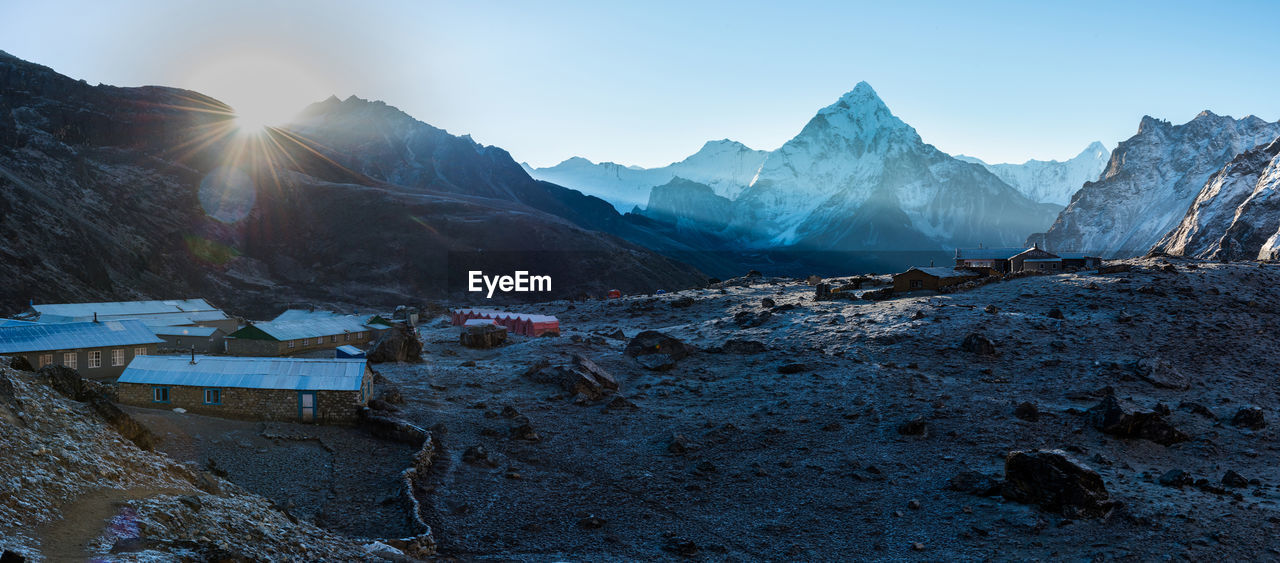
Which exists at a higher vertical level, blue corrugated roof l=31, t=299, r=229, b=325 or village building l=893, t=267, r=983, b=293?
village building l=893, t=267, r=983, b=293

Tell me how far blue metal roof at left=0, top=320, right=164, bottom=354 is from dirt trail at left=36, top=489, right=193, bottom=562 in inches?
1039

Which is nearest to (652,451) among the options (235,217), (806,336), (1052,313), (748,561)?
(748,561)

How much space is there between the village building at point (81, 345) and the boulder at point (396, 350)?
1302 cm

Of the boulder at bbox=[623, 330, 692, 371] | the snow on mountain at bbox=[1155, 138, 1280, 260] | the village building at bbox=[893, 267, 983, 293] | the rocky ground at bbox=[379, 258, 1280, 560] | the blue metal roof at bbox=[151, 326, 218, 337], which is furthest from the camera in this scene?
the snow on mountain at bbox=[1155, 138, 1280, 260]

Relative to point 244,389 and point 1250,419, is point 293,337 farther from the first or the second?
point 1250,419

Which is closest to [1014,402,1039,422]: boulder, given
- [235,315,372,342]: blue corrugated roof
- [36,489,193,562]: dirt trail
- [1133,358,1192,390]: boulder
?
[1133,358,1192,390]: boulder

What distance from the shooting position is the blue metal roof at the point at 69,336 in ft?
126

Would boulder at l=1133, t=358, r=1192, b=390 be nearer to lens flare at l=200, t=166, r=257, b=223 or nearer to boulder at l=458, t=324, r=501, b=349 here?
boulder at l=458, t=324, r=501, b=349

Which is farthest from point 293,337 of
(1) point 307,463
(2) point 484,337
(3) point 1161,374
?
(3) point 1161,374

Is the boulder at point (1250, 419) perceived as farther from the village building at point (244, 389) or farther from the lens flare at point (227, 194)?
the lens flare at point (227, 194)

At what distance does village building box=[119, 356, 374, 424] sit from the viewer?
32.8 meters

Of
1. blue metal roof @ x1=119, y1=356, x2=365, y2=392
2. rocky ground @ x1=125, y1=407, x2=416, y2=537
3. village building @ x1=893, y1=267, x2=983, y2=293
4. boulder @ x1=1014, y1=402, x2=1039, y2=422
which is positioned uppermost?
village building @ x1=893, y1=267, x2=983, y2=293

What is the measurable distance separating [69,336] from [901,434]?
140 ft

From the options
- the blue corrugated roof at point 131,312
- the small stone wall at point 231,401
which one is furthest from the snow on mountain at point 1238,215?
the blue corrugated roof at point 131,312
